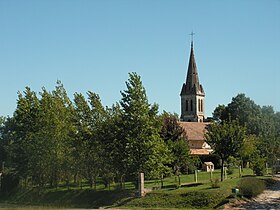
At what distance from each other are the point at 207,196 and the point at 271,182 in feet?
26.5

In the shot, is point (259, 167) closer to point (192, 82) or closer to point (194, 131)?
point (194, 131)

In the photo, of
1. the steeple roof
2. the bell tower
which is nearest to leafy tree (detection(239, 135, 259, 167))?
the steeple roof

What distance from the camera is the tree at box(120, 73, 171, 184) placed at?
43.7 m

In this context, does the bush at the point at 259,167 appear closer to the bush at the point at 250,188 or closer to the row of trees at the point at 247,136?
the row of trees at the point at 247,136

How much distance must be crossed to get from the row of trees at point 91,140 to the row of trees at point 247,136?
5031 mm

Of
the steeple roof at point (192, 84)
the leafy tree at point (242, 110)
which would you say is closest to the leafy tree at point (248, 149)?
the leafy tree at point (242, 110)

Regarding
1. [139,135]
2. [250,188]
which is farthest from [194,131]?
[250,188]

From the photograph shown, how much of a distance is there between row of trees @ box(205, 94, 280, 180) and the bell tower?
3712 cm

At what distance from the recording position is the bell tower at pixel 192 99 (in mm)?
128500

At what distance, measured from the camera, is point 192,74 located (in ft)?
419

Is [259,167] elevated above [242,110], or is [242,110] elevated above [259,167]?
[242,110]

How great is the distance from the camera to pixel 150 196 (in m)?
39.9

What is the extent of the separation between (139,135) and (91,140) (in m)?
6.41

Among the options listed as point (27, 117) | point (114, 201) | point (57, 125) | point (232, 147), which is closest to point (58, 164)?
point (57, 125)
